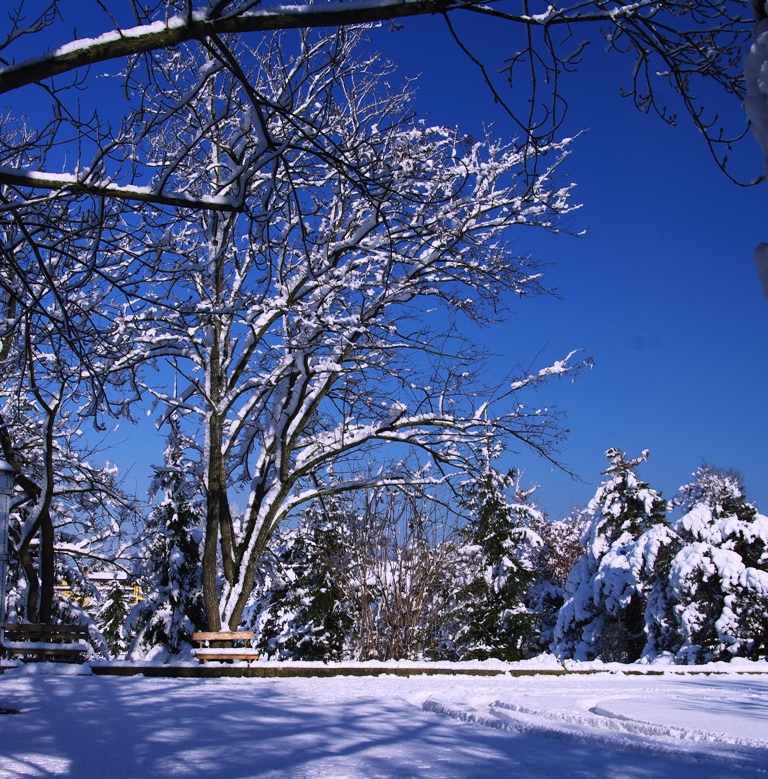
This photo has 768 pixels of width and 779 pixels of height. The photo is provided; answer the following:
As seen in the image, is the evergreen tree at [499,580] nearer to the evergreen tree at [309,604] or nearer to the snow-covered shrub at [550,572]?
the snow-covered shrub at [550,572]

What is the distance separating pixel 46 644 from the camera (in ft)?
33.9

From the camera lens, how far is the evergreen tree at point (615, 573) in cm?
2484

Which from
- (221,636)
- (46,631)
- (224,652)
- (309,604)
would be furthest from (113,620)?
(224,652)

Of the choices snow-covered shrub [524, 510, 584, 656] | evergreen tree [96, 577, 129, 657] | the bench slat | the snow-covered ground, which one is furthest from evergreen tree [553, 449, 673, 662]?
the snow-covered ground

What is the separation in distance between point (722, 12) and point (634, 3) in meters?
0.48

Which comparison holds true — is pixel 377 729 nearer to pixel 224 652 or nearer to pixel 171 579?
pixel 224 652

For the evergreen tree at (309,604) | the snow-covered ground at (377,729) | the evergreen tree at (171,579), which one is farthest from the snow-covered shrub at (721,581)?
the snow-covered ground at (377,729)

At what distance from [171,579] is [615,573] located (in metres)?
13.9

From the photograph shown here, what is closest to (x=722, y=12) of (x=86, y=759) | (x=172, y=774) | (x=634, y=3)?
(x=634, y=3)

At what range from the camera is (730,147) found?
14.1ft

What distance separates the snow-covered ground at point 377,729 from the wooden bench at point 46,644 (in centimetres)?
317

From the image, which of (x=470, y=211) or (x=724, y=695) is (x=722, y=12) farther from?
(x=470, y=211)

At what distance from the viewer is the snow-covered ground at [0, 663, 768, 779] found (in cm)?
363

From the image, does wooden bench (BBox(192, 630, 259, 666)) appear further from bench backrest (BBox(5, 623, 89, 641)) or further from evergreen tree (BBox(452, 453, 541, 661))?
evergreen tree (BBox(452, 453, 541, 661))
